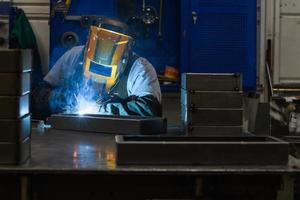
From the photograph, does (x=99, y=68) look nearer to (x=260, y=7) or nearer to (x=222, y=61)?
(x=222, y=61)

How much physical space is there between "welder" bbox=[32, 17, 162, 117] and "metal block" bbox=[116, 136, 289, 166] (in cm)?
124

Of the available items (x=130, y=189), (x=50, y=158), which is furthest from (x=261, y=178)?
(x=50, y=158)

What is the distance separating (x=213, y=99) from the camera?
6.95ft

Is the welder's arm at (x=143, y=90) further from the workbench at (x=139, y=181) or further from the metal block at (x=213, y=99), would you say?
the workbench at (x=139, y=181)

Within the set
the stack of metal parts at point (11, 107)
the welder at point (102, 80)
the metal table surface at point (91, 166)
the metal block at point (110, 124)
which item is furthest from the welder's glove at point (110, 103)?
the stack of metal parts at point (11, 107)

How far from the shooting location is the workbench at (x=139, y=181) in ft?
4.17

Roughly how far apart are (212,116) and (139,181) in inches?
35.0

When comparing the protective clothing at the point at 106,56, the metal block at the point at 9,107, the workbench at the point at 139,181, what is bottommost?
the workbench at the point at 139,181

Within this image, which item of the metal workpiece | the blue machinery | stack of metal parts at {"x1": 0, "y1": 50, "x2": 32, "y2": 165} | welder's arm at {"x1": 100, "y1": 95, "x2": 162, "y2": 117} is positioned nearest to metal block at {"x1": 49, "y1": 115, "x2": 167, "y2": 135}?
the metal workpiece

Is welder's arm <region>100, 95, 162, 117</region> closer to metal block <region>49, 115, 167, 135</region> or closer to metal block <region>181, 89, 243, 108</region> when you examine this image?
metal block <region>49, 115, 167, 135</region>

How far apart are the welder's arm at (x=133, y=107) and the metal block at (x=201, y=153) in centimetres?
115

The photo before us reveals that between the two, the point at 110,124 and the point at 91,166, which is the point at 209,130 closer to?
the point at 110,124

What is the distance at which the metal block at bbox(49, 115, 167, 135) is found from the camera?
6.63ft

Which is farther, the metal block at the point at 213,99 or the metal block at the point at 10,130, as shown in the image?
the metal block at the point at 213,99
